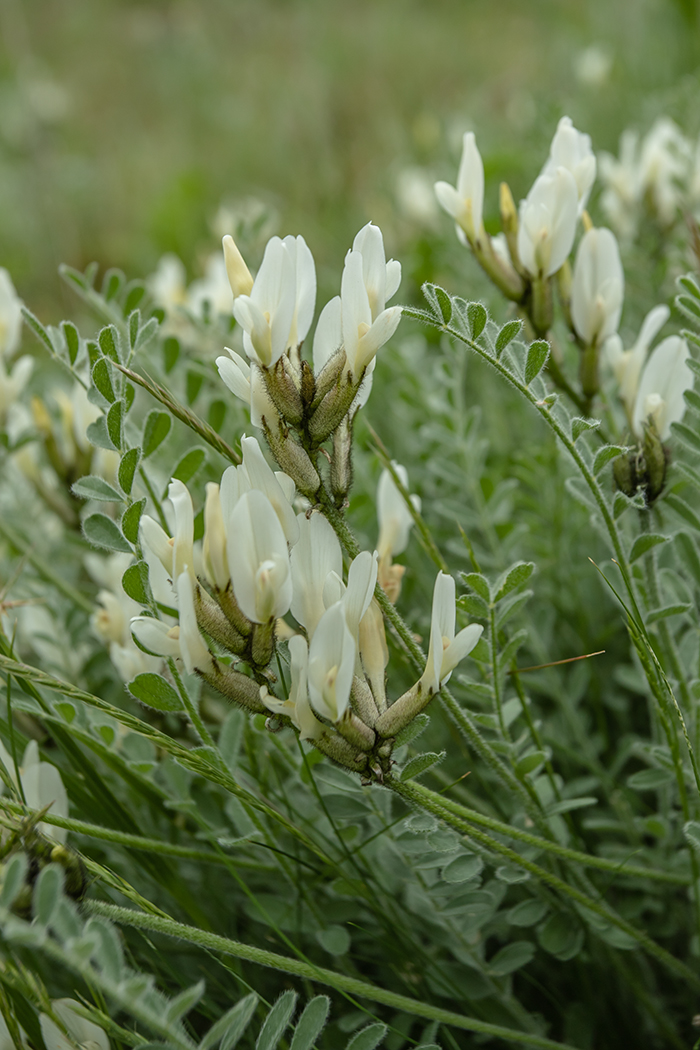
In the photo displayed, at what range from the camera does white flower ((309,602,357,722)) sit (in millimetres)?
621

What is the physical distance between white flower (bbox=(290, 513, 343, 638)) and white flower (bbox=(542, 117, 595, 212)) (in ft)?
1.50

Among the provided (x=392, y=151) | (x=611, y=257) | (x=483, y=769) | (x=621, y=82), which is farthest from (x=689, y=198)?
(x=392, y=151)

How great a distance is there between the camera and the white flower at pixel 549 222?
0.89 meters

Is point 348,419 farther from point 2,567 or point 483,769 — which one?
point 2,567

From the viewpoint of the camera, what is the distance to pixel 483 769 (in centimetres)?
109

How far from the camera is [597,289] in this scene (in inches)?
37.8

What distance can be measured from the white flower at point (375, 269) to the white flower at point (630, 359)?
0.34 m

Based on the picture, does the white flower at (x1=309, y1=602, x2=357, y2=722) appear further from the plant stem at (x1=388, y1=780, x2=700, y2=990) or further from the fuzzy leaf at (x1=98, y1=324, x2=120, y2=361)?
the fuzzy leaf at (x1=98, y1=324, x2=120, y2=361)

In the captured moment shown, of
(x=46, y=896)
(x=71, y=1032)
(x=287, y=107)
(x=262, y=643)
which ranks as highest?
(x=287, y=107)

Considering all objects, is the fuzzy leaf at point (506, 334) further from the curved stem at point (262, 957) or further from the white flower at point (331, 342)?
the curved stem at point (262, 957)

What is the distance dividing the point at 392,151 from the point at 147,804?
10.8ft

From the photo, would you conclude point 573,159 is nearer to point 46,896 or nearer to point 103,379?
point 103,379

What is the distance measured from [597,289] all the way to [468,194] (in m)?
0.17

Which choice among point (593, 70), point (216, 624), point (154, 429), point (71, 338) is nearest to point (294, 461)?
point (216, 624)
